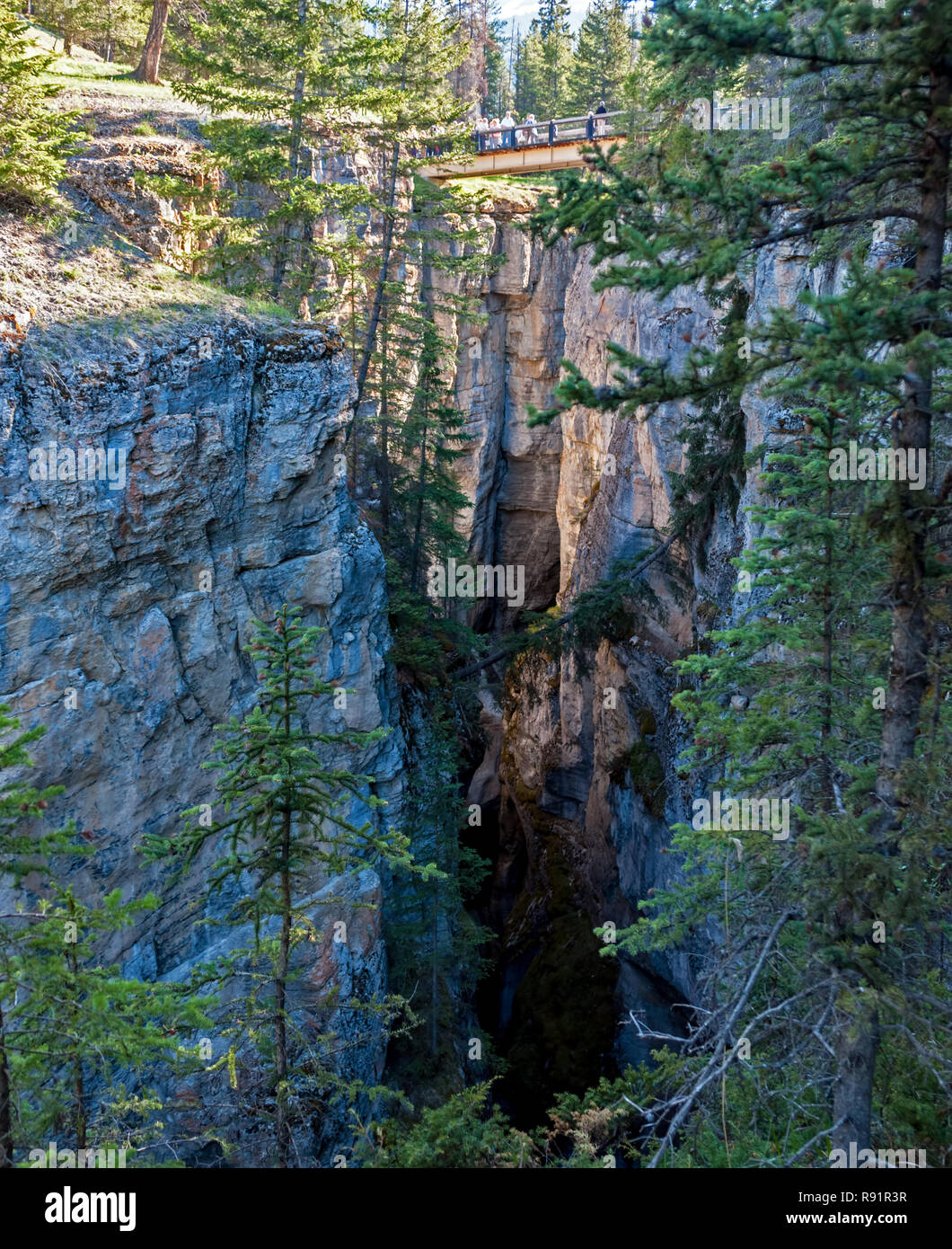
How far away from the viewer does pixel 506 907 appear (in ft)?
83.8

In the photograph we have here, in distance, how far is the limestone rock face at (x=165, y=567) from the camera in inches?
418

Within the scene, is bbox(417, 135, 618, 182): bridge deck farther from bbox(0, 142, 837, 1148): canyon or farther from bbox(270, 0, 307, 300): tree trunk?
bbox(270, 0, 307, 300): tree trunk

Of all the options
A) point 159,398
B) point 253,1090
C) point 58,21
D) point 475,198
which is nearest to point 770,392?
point 159,398

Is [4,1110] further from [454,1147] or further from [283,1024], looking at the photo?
[454,1147]

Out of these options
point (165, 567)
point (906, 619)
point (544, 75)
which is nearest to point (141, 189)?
point (165, 567)

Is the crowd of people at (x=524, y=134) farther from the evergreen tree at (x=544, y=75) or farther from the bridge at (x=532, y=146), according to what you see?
the evergreen tree at (x=544, y=75)

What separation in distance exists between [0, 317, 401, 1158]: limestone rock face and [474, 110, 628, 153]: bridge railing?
52.3 ft

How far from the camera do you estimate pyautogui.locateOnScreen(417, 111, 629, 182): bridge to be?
25.2 metres

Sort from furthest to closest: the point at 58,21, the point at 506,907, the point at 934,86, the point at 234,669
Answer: the point at 58,21
the point at 506,907
the point at 234,669
the point at 934,86

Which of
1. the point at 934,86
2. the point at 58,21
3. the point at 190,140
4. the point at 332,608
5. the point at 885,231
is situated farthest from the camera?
the point at 58,21

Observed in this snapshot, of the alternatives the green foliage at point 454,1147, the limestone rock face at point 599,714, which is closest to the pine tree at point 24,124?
the limestone rock face at point 599,714

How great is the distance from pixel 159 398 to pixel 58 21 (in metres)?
24.5

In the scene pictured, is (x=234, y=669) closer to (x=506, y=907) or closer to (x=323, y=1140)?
(x=323, y=1140)

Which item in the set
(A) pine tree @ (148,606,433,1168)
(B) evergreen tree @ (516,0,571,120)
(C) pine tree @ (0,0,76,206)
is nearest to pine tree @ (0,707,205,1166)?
(A) pine tree @ (148,606,433,1168)
